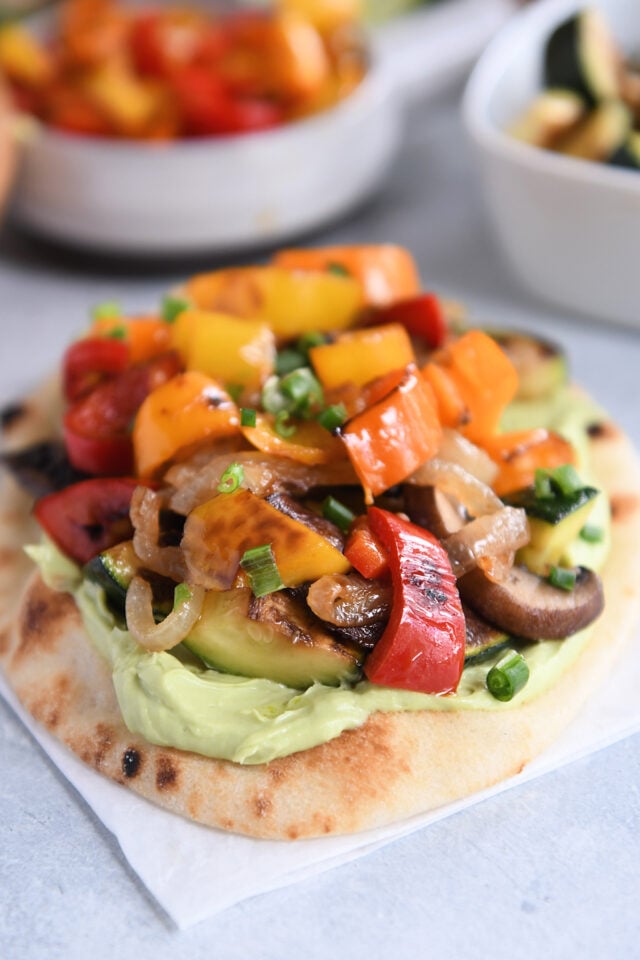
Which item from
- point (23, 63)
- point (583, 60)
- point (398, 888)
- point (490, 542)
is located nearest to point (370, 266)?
point (490, 542)

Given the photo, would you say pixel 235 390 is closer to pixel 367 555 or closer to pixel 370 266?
pixel 367 555

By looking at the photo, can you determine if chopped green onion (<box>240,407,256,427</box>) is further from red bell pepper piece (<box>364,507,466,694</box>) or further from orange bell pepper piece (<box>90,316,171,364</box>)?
orange bell pepper piece (<box>90,316,171,364</box>)

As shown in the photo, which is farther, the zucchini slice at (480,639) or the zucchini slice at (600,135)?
the zucchini slice at (600,135)

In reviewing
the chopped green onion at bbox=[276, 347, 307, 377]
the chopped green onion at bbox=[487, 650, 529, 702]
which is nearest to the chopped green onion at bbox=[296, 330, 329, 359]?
the chopped green onion at bbox=[276, 347, 307, 377]

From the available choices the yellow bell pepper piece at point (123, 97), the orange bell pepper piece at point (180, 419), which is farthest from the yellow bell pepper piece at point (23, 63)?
the orange bell pepper piece at point (180, 419)

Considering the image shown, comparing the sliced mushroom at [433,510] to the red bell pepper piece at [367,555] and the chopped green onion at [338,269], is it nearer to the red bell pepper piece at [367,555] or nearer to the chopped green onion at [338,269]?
the red bell pepper piece at [367,555]

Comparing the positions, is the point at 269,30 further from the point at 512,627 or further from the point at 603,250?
the point at 512,627
